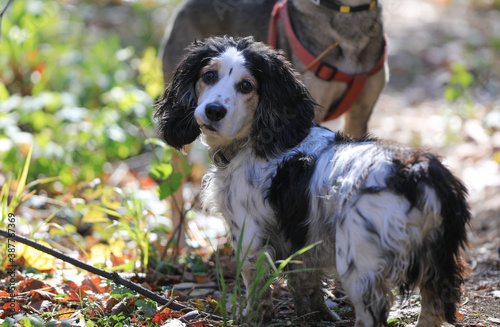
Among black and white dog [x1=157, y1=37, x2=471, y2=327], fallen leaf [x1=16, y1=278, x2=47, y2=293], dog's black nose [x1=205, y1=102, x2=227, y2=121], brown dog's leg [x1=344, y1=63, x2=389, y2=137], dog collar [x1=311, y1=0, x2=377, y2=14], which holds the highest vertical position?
dog collar [x1=311, y1=0, x2=377, y2=14]

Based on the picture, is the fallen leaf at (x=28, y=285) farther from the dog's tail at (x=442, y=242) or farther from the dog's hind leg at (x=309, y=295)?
the dog's tail at (x=442, y=242)

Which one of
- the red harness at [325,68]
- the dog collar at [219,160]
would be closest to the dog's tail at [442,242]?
the dog collar at [219,160]

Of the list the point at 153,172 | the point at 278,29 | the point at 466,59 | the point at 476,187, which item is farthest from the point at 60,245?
the point at 466,59

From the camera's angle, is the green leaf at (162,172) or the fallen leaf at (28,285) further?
the green leaf at (162,172)

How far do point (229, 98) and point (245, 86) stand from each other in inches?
5.1

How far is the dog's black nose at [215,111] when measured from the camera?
8.50 feet

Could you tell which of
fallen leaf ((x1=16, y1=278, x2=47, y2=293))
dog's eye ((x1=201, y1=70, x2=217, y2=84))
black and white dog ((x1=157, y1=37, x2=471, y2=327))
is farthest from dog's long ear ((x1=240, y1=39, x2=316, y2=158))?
fallen leaf ((x1=16, y1=278, x2=47, y2=293))

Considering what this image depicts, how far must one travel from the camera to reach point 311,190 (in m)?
2.55

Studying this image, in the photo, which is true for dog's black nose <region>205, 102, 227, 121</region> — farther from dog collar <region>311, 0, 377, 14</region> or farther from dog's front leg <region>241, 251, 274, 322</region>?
dog collar <region>311, 0, 377, 14</region>

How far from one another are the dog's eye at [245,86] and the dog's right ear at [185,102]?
0.24m

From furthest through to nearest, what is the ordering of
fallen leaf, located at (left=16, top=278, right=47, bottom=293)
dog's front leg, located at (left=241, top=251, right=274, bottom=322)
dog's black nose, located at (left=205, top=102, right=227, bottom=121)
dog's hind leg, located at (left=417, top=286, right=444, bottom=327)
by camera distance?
fallen leaf, located at (left=16, top=278, right=47, bottom=293) → dog's front leg, located at (left=241, top=251, right=274, bottom=322) → dog's black nose, located at (left=205, top=102, right=227, bottom=121) → dog's hind leg, located at (left=417, top=286, right=444, bottom=327)

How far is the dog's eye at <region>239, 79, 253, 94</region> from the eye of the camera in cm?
274

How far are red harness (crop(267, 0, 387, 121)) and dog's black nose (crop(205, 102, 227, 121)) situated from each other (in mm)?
1336

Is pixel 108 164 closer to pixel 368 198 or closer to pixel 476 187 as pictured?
pixel 476 187
